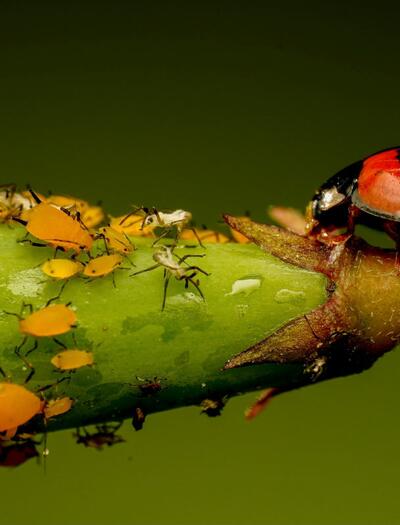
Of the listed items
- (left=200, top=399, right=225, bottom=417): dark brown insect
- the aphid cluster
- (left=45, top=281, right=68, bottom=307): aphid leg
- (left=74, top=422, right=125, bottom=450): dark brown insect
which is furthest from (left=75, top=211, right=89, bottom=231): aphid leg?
(left=74, top=422, right=125, bottom=450): dark brown insect

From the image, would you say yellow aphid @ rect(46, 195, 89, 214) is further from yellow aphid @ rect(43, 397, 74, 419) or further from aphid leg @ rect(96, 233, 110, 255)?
yellow aphid @ rect(43, 397, 74, 419)

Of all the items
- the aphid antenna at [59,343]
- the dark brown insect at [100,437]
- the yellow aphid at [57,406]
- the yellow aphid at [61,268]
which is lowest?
the dark brown insect at [100,437]

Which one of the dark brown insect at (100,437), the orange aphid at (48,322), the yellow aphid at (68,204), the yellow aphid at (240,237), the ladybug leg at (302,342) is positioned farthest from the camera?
the dark brown insect at (100,437)

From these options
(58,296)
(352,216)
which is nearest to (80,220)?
(58,296)

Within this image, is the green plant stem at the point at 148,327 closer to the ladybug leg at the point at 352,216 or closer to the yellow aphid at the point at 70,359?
the yellow aphid at the point at 70,359

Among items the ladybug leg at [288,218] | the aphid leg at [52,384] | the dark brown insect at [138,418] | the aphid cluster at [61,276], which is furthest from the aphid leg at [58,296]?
the ladybug leg at [288,218]

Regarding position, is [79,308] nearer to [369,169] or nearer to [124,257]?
[124,257]

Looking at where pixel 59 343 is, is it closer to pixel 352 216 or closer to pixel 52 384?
pixel 52 384
